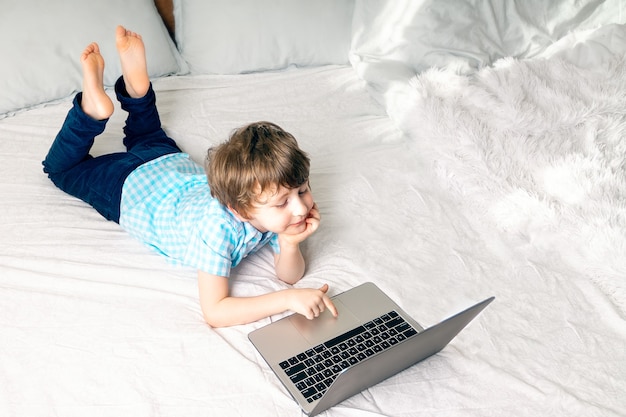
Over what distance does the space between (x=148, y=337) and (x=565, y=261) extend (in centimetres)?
86

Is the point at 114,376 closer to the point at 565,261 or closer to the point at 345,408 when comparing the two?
the point at 345,408

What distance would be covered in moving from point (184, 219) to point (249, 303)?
0.24 metres

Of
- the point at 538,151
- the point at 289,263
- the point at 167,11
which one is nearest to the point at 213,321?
the point at 289,263

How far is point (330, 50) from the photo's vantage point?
2098 mm

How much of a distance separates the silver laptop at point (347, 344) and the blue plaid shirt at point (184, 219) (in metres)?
0.17

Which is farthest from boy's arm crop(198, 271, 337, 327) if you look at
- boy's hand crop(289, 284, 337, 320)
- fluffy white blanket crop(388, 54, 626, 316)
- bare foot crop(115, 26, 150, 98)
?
bare foot crop(115, 26, 150, 98)

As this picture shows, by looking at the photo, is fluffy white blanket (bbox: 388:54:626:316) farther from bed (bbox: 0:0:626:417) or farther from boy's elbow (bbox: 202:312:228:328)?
boy's elbow (bbox: 202:312:228:328)

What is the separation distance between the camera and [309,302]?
1176 millimetres

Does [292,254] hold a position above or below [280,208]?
below

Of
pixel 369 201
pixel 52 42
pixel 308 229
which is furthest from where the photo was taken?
pixel 52 42

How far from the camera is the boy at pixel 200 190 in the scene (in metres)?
1.16

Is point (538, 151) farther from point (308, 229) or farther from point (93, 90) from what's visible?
point (93, 90)

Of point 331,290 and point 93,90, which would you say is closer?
point 331,290

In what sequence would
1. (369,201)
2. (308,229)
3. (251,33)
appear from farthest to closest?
1. (251,33)
2. (369,201)
3. (308,229)
